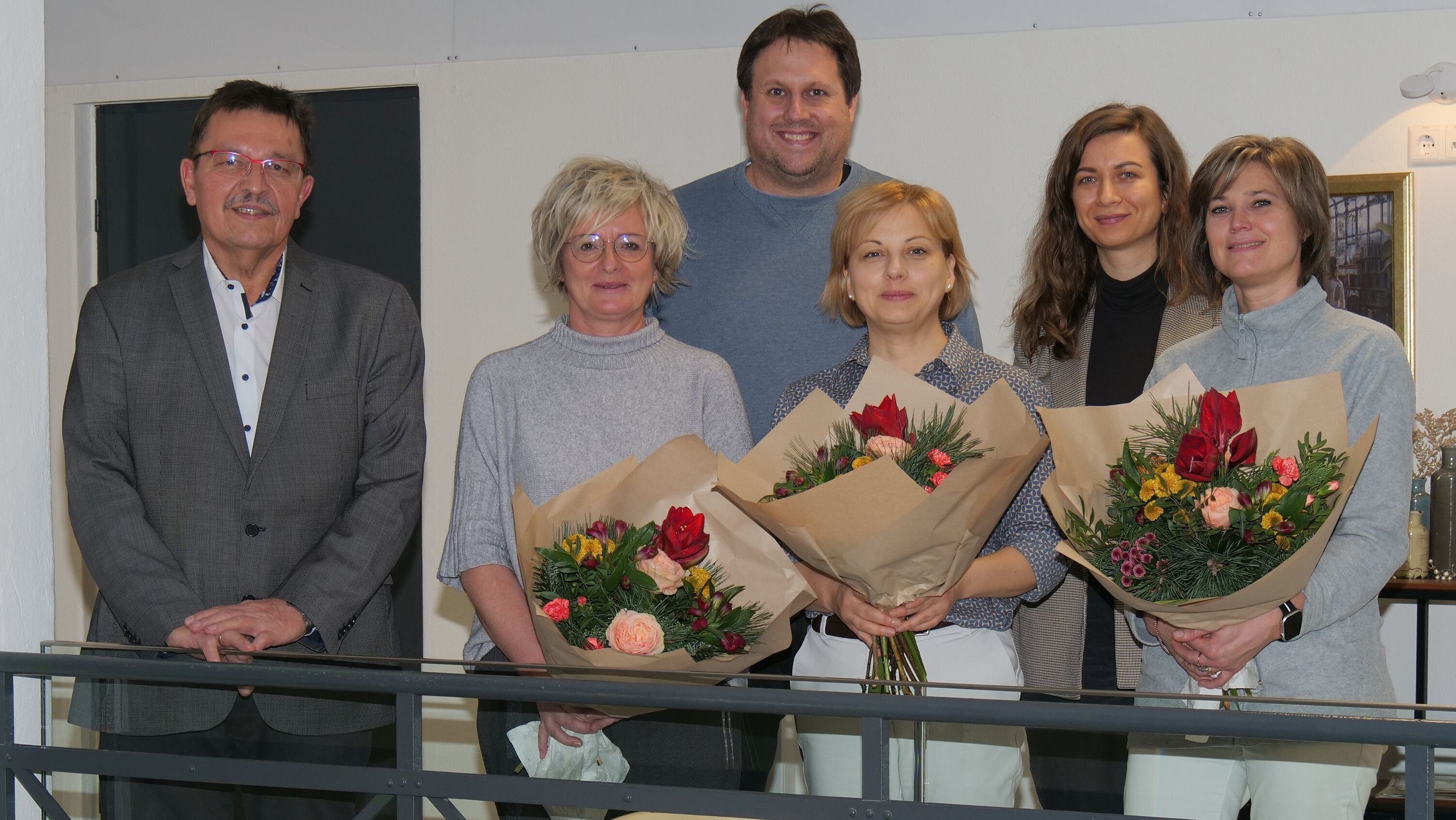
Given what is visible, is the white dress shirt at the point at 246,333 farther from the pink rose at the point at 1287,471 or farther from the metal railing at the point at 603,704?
the pink rose at the point at 1287,471

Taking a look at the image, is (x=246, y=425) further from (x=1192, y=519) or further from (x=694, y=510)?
(x=1192, y=519)

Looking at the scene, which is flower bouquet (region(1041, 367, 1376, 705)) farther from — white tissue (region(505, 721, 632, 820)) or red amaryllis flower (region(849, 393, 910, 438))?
white tissue (region(505, 721, 632, 820))

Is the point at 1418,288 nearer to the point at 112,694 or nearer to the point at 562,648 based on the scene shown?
the point at 562,648

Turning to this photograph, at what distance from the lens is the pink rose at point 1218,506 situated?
1757mm

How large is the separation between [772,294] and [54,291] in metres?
3.44

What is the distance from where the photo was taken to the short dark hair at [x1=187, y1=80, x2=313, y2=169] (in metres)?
2.52

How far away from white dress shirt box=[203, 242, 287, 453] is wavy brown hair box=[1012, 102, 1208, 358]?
5.29 feet

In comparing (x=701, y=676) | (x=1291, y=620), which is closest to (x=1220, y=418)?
(x=1291, y=620)

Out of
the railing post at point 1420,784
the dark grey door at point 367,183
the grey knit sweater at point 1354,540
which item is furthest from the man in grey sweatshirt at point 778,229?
the dark grey door at point 367,183

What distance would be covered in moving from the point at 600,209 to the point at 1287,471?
129 cm

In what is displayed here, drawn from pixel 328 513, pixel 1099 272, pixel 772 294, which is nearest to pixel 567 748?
pixel 328 513

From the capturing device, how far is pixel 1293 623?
202 centimetres

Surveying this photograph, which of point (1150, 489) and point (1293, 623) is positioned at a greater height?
point (1150, 489)

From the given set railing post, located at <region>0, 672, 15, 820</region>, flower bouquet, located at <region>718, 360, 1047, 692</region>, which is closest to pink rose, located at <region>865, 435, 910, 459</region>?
flower bouquet, located at <region>718, 360, 1047, 692</region>
